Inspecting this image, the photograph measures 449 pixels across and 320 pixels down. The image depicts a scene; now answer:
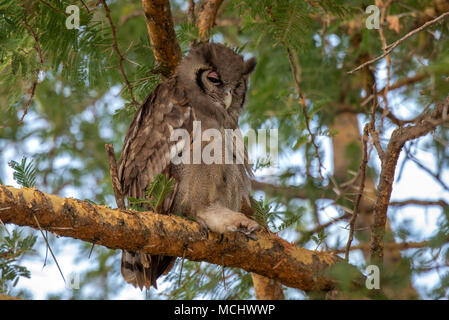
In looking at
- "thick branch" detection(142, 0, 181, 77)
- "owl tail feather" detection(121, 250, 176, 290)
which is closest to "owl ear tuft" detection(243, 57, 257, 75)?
"thick branch" detection(142, 0, 181, 77)

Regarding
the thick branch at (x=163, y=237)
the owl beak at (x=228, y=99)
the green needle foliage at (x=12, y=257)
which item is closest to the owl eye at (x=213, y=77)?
the owl beak at (x=228, y=99)

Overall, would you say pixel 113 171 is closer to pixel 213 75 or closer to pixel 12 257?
pixel 12 257

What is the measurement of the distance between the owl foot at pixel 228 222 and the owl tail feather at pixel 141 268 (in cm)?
52

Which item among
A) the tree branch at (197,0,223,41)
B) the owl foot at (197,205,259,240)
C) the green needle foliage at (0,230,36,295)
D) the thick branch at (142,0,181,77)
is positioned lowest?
the green needle foliage at (0,230,36,295)

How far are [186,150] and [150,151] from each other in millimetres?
271

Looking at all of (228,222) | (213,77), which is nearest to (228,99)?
(213,77)

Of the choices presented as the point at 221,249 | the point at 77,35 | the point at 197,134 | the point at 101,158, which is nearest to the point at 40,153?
the point at 101,158

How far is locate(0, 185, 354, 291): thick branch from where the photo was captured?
2311 millimetres

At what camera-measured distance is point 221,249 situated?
3.07 meters

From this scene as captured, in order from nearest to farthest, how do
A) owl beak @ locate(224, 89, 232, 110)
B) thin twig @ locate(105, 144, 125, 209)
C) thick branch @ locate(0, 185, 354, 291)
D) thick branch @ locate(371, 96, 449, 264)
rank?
thick branch @ locate(0, 185, 354, 291) < thick branch @ locate(371, 96, 449, 264) < thin twig @ locate(105, 144, 125, 209) < owl beak @ locate(224, 89, 232, 110)

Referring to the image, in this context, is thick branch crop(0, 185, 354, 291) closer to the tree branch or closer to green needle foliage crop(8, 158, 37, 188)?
green needle foliage crop(8, 158, 37, 188)

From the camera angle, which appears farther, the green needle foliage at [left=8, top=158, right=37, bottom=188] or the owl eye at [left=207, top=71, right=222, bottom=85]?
the owl eye at [left=207, top=71, right=222, bottom=85]

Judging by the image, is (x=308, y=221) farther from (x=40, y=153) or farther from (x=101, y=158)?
(x=40, y=153)

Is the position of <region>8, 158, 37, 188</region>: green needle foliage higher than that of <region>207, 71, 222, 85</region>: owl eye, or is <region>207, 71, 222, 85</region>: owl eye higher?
<region>207, 71, 222, 85</region>: owl eye
